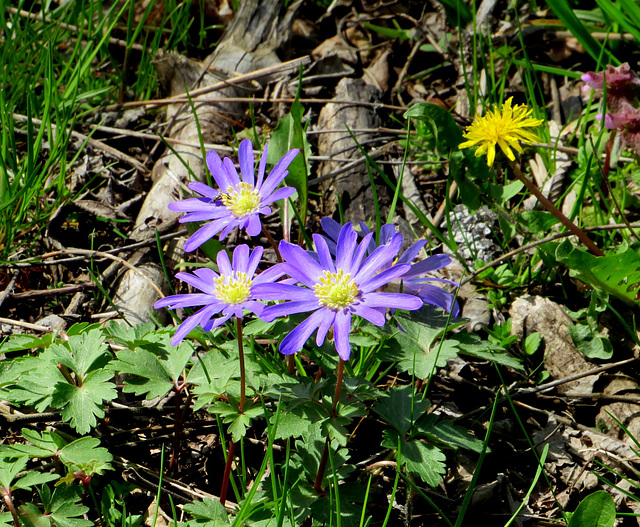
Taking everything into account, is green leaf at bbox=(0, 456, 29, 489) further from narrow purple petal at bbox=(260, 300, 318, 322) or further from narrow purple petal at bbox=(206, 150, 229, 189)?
narrow purple petal at bbox=(206, 150, 229, 189)

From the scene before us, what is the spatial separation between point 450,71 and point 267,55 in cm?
123

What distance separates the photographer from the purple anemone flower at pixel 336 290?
1.46 m

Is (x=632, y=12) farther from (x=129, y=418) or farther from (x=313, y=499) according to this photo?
(x=129, y=418)

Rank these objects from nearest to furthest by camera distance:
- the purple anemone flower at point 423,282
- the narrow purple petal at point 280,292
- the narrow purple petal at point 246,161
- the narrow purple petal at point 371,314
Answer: the narrow purple petal at point 371,314 → the narrow purple petal at point 280,292 → the purple anemone flower at point 423,282 → the narrow purple petal at point 246,161

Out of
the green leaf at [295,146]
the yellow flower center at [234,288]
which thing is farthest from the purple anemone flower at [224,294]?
the green leaf at [295,146]

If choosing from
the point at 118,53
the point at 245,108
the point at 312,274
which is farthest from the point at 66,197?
the point at 312,274

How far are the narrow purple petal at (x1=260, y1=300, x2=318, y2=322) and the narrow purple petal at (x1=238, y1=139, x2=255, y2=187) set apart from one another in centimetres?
55

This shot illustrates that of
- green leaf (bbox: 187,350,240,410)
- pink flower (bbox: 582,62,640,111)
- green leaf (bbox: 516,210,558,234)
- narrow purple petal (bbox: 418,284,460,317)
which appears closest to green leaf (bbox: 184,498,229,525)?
green leaf (bbox: 187,350,240,410)

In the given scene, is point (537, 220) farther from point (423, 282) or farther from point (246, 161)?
point (246, 161)

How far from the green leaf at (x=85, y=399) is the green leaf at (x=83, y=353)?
4cm

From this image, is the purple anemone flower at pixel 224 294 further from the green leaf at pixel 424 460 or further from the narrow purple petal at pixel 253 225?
the green leaf at pixel 424 460

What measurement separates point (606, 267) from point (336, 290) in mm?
1100

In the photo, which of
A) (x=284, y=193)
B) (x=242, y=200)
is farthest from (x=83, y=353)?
(x=284, y=193)

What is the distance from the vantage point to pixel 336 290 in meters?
1.55
